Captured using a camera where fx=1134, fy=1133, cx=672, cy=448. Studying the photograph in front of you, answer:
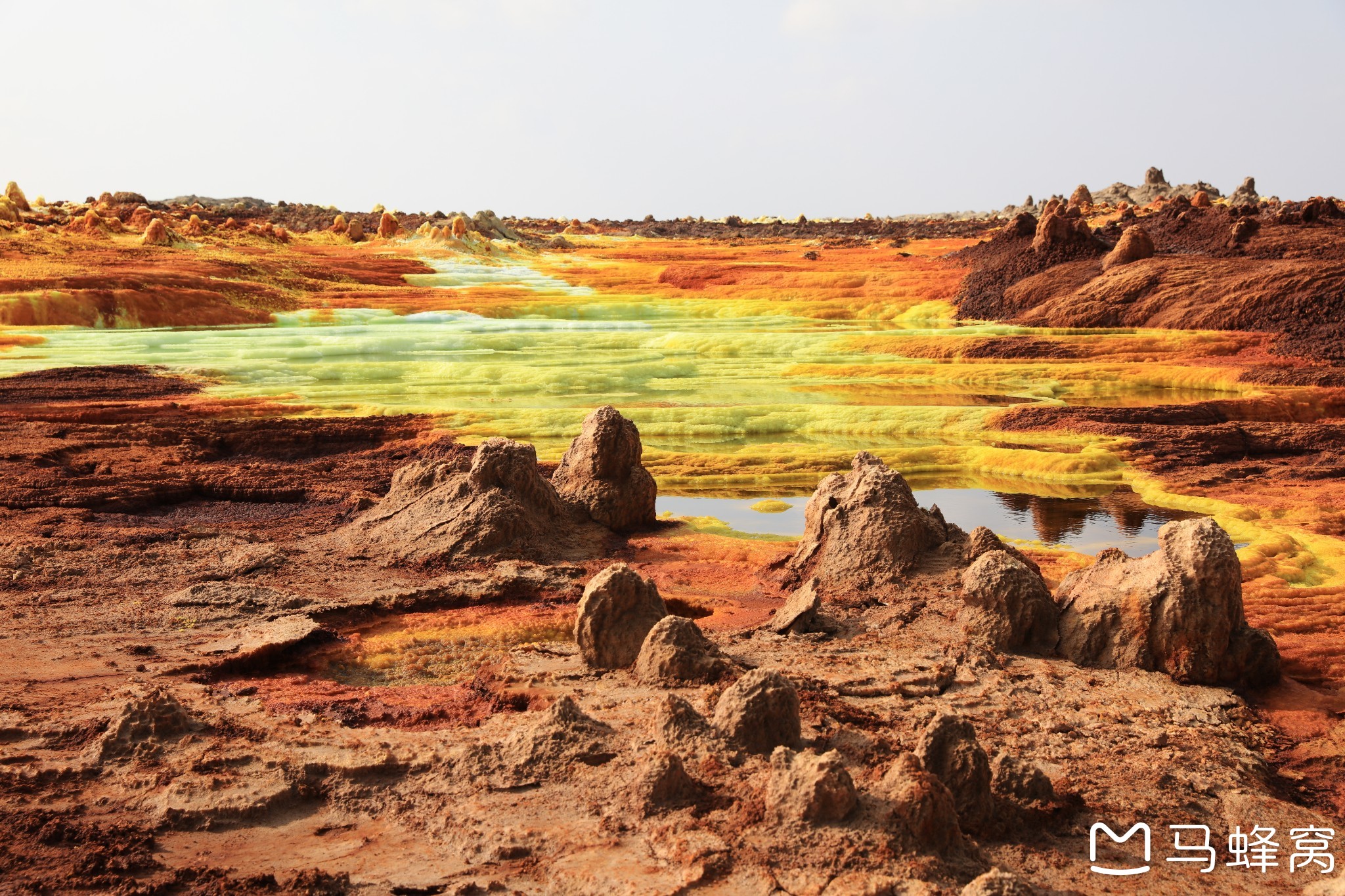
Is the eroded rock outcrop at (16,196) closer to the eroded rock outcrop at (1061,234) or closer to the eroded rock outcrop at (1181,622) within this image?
the eroded rock outcrop at (1061,234)

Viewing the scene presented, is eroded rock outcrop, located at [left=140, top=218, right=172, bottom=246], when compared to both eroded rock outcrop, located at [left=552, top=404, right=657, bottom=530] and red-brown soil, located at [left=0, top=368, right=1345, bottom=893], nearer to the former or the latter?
red-brown soil, located at [left=0, top=368, right=1345, bottom=893]

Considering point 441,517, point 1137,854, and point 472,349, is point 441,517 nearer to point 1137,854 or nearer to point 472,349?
point 1137,854

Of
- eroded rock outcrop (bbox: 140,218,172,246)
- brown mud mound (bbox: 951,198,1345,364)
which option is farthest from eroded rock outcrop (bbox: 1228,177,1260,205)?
eroded rock outcrop (bbox: 140,218,172,246)

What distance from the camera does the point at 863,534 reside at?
8.77 metres

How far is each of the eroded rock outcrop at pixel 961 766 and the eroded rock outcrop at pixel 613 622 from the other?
2.28m

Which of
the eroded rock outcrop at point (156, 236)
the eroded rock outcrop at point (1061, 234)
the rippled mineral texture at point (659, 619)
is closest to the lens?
the rippled mineral texture at point (659, 619)

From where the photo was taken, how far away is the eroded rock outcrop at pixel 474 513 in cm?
984

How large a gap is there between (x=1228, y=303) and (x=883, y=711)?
22.8 metres

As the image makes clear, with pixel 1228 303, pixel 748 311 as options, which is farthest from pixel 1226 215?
pixel 748 311

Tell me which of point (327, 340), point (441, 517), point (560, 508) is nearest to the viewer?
point (441, 517)

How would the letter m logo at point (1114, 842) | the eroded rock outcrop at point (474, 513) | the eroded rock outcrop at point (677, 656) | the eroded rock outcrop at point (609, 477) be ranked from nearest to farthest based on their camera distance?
the letter m logo at point (1114, 842)
the eroded rock outcrop at point (677, 656)
the eroded rock outcrop at point (474, 513)
the eroded rock outcrop at point (609, 477)

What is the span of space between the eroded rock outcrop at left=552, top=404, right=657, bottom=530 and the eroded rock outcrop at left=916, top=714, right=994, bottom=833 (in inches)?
246

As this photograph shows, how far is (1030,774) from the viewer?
514cm
